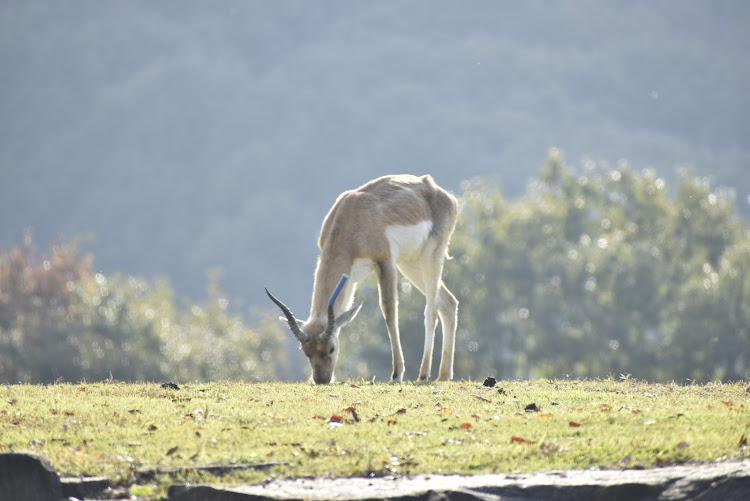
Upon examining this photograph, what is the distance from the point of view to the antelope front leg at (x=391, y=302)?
15.1m

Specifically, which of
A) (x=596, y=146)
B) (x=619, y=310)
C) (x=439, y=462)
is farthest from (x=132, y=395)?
(x=596, y=146)

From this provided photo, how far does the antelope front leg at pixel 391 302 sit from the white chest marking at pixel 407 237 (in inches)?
11.2

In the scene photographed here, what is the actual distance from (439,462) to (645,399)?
4021 millimetres

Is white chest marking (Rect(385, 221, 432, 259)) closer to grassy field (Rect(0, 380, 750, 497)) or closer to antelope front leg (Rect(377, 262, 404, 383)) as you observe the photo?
antelope front leg (Rect(377, 262, 404, 383))

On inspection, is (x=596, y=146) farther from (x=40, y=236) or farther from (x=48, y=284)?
(x=48, y=284)

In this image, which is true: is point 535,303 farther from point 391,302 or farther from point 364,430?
point 364,430

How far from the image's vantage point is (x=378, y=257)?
15039mm

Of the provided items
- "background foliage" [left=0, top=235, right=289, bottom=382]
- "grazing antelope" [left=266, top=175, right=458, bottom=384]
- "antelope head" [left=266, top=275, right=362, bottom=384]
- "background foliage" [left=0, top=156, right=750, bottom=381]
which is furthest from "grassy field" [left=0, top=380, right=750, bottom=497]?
"background foliage" [left=0, top=156, right=750, bottom=381]

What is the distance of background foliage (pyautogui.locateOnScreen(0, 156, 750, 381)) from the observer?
5328 cm

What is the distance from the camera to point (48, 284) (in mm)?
61031

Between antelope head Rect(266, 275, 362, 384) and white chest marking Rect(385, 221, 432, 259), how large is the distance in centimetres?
112

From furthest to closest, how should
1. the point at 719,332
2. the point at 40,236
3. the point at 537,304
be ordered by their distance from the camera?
1. the point at 40,236
2. the point at 537,304
3. the point at 719,332

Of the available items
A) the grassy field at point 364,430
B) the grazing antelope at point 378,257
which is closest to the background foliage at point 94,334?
the grazing antelope at point 378,257

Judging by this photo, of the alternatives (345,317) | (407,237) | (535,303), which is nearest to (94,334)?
(535,303)
